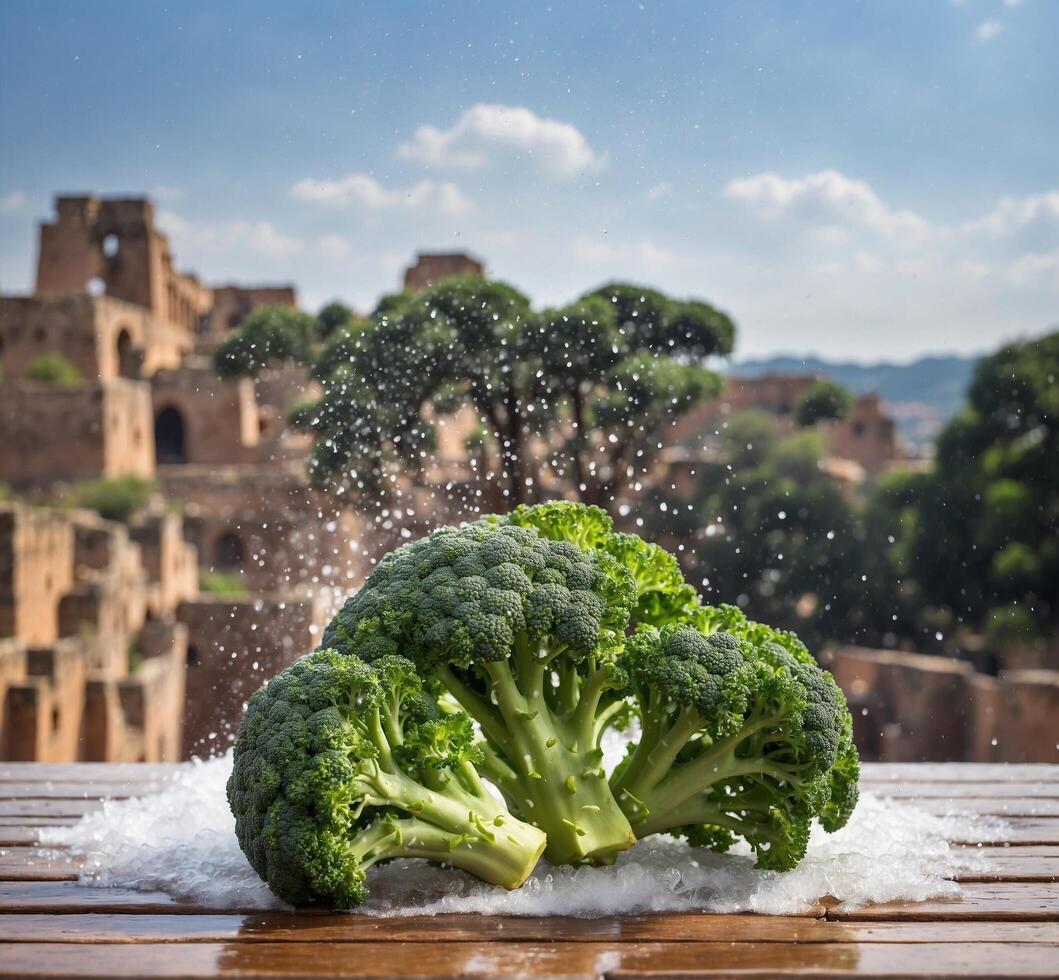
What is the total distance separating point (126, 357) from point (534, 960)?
3388 centimetres

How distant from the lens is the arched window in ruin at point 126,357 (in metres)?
34.0

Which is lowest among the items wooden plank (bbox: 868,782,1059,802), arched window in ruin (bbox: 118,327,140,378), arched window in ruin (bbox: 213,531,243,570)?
arched window in ruin (bbox: 213,531,243,570)

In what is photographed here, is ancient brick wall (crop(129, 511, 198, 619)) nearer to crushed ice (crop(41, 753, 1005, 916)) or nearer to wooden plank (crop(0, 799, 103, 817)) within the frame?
wooden plank (crop(0, 799, 103, 817))

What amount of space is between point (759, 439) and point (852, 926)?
3324cm

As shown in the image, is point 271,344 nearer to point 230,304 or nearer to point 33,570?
point 33,570

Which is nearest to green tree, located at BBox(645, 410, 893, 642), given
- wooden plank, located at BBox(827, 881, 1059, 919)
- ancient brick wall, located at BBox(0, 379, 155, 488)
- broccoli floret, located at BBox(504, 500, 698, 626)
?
ancient brick wall, located at BBox(0, 379, 155, 488)

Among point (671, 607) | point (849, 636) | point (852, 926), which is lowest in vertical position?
point (849, 636)

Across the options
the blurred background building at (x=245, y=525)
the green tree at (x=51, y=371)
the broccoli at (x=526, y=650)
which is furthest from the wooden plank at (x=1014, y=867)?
the green tree at (x=51, y=371)

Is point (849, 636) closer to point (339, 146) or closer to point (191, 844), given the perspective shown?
point (339, 146)

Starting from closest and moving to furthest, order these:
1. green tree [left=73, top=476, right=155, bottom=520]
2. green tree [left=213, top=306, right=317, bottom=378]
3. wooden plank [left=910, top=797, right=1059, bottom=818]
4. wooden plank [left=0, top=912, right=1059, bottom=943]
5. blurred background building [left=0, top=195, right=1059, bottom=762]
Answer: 1. wooden plank [left=0, top=912, right=1059, bottom=943]
2. wooden plank [left=910, top=797, right=1059, bottom=818]
3. green tree [left=213, top=306, right=317, bottom=378]
4. blurred background building [left=0, top=195, right=1059, bottom=762]
5. green tree [left=73, top=476, right=155, bottom=520]

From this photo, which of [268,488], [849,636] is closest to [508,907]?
[268,488]

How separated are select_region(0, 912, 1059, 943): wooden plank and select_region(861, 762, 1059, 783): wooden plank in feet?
5.02

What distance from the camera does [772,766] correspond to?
2.86 meters

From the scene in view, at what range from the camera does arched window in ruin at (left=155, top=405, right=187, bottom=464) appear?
32750mm
